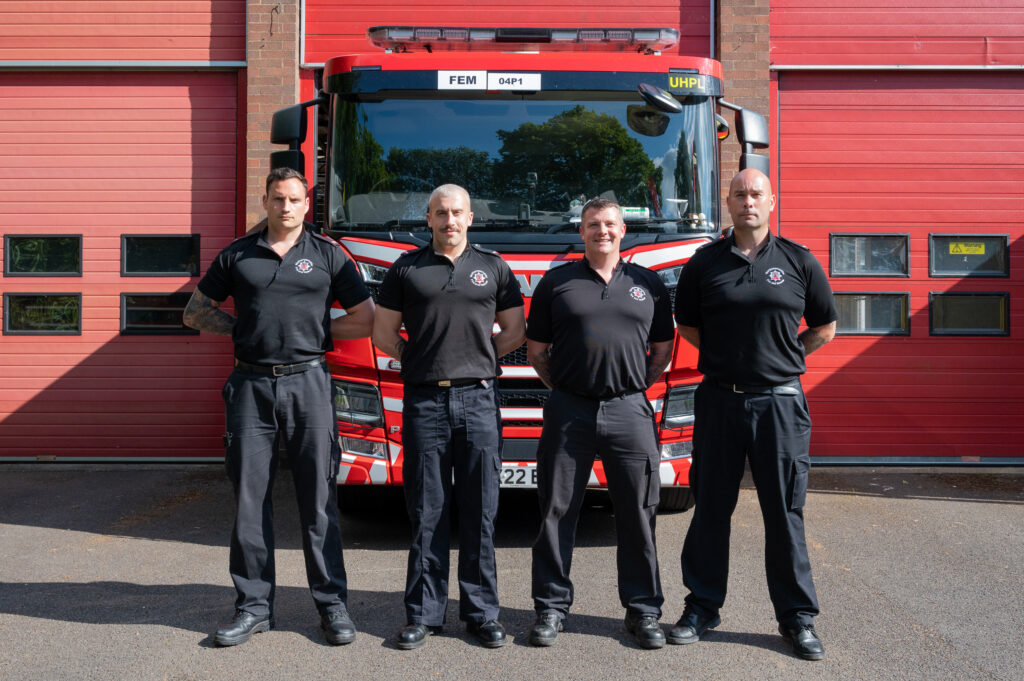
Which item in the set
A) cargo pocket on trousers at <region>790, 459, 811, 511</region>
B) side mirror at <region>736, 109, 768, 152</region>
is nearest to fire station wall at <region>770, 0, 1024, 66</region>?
side mirror at <region>736, 109, 768, 152</region>

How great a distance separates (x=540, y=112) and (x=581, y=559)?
271 cm

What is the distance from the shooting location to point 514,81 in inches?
216

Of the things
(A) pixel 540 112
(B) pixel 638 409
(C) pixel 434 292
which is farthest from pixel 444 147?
(B) pixel 638 409

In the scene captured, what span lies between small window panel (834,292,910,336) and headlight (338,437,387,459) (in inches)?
199

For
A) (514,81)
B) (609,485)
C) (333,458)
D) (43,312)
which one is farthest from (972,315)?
(43,312)

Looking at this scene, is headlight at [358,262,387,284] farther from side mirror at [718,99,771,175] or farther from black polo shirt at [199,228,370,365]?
side mirror at [718,99,771,175]

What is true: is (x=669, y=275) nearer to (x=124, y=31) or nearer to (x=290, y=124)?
(x=290, y=124)

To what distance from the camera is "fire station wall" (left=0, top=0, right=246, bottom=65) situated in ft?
27.9

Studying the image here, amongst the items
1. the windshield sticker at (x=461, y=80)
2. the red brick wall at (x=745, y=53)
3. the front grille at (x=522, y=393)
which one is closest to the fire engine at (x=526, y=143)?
the windshield sticker at (x=461, y=80)

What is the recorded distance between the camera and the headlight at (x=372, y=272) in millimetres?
5020

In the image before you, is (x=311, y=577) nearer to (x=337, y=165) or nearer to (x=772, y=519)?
(x=772, y=519)

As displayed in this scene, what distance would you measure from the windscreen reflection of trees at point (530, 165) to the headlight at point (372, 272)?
56 centimetres

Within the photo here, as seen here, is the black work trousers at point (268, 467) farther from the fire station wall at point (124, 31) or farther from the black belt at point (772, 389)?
the fire station wall at point (124, 31)

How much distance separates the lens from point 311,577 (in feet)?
13.5
